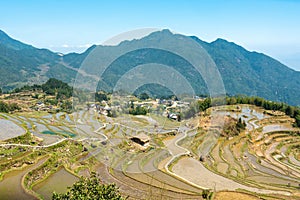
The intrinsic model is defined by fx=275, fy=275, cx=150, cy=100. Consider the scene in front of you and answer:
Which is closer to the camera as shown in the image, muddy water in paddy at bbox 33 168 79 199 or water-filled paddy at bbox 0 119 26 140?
muddy water in paddy at bbox 33 168 79 199

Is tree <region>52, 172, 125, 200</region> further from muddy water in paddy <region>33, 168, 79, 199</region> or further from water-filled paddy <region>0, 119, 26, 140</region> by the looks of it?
water-filled paddy <region>0, 119, 26, 140</region>

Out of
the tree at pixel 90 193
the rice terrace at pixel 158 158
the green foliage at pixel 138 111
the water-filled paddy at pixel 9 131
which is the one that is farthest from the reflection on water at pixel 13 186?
the green foliage at pixel 138 111

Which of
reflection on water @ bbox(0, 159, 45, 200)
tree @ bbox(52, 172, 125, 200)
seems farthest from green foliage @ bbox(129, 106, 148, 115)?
tree @ bbox(52, 172, 125, 200)

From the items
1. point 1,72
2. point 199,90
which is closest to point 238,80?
point 199,90

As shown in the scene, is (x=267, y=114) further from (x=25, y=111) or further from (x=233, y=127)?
(x=25, y=111)

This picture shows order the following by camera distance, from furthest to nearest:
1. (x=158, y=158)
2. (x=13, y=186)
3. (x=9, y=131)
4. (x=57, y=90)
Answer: (x=57, y=90)
(x=9, y=131)
(x=158, y=158)
(x=13, y=186)

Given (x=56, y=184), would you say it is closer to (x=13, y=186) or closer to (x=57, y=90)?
(x=13, y=186)

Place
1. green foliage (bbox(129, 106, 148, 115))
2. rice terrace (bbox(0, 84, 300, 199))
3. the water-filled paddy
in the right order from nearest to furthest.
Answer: rice terrace (bbox(0, 84, 300, 199)) < the water-filled paddy < green foliage (bbox(129, 106, 148, 115))

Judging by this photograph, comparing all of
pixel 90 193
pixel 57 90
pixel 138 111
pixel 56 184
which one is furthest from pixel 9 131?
pixel 57 90

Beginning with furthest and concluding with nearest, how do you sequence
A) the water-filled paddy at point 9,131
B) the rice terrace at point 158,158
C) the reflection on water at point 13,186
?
the water-filled paddy at point 9,131
the rice terrace at point 158,158
the reflection on water at point 13,186

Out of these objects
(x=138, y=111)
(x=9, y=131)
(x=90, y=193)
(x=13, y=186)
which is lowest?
(x=138, y=111)

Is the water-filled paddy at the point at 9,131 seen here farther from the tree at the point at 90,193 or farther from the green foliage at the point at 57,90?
the green foliage at the point at 57,90
